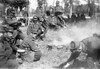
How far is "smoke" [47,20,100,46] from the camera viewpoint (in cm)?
1132

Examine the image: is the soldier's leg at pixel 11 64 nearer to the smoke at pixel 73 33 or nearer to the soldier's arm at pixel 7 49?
the soldier's arm at pixel 7 49

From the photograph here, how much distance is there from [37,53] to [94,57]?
2.32 meters

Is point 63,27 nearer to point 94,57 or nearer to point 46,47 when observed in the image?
point 46,47

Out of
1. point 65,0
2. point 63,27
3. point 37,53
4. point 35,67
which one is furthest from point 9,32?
point 65,0

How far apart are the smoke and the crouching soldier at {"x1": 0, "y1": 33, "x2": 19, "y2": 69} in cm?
462

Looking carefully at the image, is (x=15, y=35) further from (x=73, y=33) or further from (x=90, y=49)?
(x=73, y=33)

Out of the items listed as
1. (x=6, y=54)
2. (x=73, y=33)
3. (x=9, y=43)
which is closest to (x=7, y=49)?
(x=6, y=54)

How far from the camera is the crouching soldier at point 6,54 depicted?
5539 millimetres

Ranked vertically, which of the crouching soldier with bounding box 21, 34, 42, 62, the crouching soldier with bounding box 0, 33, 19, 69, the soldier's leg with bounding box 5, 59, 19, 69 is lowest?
the crouching soldier with bounding box 21, 34, 42, 62

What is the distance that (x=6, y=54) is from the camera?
18.2 ft

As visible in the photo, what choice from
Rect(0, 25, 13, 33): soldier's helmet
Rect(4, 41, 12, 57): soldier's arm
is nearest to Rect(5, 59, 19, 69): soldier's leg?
Rect(4, 41, 12, 57): soldier's arm

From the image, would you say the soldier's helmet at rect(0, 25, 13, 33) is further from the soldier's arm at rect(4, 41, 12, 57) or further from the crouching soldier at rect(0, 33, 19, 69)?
the soldier's arm at rect(4, 41, 12, 57)

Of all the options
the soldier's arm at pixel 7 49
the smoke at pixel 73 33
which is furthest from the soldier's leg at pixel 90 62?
the smoke at pixel 73 33

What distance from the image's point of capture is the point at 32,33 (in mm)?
10938
